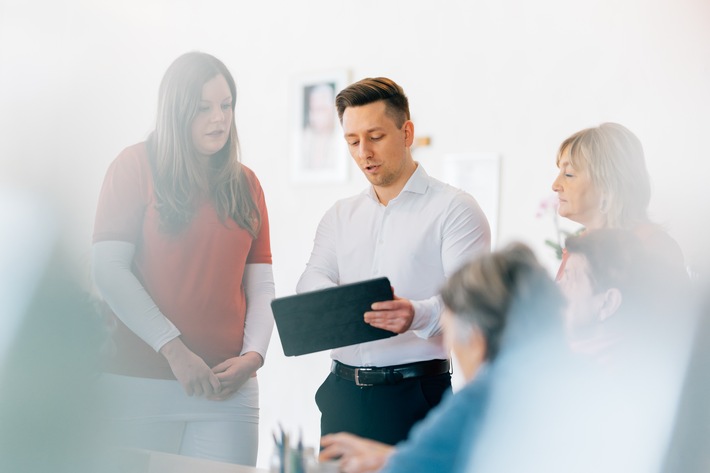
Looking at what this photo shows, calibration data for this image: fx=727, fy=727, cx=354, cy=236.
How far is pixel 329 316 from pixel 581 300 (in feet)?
1.29

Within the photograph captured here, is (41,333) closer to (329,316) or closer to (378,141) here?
(329,316)

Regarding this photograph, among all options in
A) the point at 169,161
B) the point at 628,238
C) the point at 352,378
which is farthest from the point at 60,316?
the point at 628,238

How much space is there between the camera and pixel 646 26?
1.25m

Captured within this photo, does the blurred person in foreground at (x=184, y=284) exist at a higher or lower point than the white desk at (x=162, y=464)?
higher

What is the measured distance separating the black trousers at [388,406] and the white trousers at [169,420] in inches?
8.4

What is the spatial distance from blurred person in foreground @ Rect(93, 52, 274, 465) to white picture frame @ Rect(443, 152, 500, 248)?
43 centimetres

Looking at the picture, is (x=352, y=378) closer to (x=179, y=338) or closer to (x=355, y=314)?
(x=355, y=314)

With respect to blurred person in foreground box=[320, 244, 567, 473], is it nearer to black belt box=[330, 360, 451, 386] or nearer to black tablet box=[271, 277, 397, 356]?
black tablet box=[271, 277, 397, 356]

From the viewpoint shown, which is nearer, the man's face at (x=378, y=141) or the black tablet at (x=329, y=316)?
the black tablet at (x=329, y=316)

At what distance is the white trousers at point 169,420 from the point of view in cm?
133

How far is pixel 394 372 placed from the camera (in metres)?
1.25

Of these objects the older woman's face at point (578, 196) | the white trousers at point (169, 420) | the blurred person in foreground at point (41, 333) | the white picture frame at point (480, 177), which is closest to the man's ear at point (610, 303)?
the older woman's face at point (578, 196)

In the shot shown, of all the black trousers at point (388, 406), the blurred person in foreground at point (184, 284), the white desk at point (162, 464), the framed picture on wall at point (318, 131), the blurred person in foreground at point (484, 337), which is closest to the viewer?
the blurred person in foreground at point (484, 337)

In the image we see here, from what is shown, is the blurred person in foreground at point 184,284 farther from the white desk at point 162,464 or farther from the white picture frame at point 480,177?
the white picture frame at point 480,177
